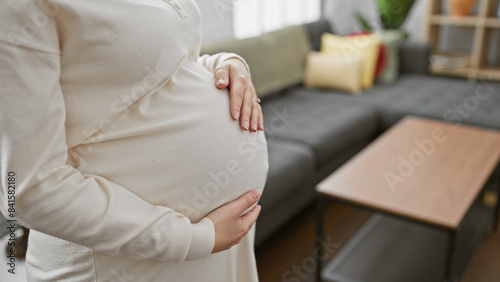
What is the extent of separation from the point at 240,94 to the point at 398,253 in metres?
1.43

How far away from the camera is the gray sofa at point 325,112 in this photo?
2.20m

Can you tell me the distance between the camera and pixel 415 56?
11.8 feet

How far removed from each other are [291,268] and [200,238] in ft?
4.64

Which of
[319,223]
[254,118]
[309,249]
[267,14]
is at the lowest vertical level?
[309,249]

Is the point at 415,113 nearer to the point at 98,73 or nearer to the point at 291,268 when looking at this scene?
the point at 291,268

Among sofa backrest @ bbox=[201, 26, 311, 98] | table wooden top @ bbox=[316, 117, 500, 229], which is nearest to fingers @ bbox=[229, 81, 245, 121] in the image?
table wooden top @ bbox=[316, 117, 500, 229]

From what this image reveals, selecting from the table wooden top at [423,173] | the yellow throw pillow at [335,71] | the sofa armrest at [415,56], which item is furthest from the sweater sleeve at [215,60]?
the sofa armrest at [415,56]

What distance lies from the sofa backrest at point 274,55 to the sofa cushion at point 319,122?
0.40ft

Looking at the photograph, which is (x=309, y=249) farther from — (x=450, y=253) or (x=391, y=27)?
(x=391, y=27)

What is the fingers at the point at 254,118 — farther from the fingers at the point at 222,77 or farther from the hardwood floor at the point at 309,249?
the hardwood floor at the point at 309,249

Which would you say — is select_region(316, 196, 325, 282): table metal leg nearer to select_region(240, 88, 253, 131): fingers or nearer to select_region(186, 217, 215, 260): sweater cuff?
select_region(240, 88, 253, 131): fingers

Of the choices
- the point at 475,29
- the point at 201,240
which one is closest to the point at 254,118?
the point at 201,240

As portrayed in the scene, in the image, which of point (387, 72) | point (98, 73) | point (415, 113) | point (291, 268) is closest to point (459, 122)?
point (415, 113)

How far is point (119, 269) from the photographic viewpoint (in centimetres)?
76
